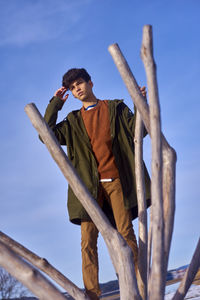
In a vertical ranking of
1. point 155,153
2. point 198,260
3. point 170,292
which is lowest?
point 170,292

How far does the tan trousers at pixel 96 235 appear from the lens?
2748 mm

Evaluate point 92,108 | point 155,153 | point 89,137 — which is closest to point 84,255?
point 89,137

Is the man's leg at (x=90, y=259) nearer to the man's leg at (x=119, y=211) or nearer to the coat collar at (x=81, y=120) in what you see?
the man's leg at (x=119, y=211)

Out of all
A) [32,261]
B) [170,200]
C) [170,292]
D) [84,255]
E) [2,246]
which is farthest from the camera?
[170,292]

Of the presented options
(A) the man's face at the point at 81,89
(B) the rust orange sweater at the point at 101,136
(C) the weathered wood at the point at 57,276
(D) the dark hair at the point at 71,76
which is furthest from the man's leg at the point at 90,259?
(D) the dark hair at the point at 71,76

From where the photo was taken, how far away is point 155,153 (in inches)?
71.8

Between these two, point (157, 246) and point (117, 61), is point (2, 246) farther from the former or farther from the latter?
point (117, 61)

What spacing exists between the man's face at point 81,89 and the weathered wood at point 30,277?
160cm

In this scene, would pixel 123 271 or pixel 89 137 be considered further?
pixel 89 137

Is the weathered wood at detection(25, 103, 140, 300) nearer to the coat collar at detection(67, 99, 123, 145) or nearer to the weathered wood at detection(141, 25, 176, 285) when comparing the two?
the weathered wood at detection(141, 25, 176, 285)

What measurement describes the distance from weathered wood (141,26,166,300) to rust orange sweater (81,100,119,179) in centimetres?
110

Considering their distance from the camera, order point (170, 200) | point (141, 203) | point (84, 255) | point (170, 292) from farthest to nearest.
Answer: point (170, 292) → point (84, 255) → point (141, 203) → point (170, 200)

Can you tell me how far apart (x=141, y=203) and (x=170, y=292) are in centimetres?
129

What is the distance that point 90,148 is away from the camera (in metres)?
2.99
